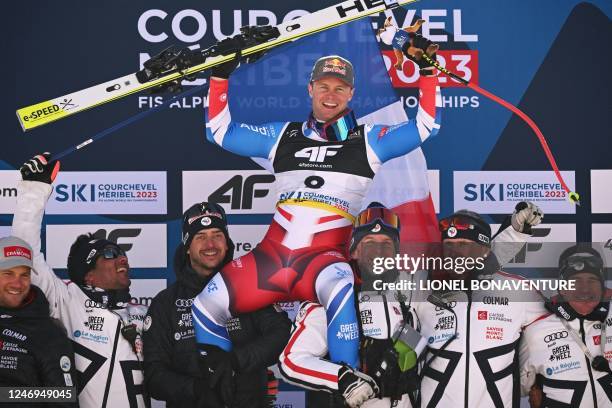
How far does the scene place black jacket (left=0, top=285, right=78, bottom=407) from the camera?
4.67 meters

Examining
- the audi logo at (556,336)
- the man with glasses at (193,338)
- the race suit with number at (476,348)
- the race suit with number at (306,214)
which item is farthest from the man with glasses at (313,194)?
the audi logo at (556,336)

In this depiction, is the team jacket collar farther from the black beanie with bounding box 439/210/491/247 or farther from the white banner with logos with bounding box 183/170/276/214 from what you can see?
the white banner with logos with bounding box 183/170/276/214

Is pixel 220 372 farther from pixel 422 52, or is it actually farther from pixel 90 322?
pixel 422 52

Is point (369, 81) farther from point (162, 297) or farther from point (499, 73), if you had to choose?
point (162, 297)

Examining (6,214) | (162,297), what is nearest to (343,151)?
(162,297)

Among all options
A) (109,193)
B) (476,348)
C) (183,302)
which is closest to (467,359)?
(476,348)

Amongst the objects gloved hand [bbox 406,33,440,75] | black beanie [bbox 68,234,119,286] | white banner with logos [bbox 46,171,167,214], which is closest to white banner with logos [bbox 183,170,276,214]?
white banner with logos [bbox 46,171,167,214]

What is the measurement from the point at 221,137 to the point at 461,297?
136 centimetres

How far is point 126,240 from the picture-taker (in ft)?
19.8

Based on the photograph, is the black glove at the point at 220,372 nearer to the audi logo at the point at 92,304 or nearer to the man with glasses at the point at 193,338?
the man with glasses at the point at 193,338

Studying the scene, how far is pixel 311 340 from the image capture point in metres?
4.92

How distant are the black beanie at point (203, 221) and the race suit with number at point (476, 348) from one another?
3.39ft

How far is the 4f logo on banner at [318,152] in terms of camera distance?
5172 mm

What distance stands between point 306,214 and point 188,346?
2.66ft
